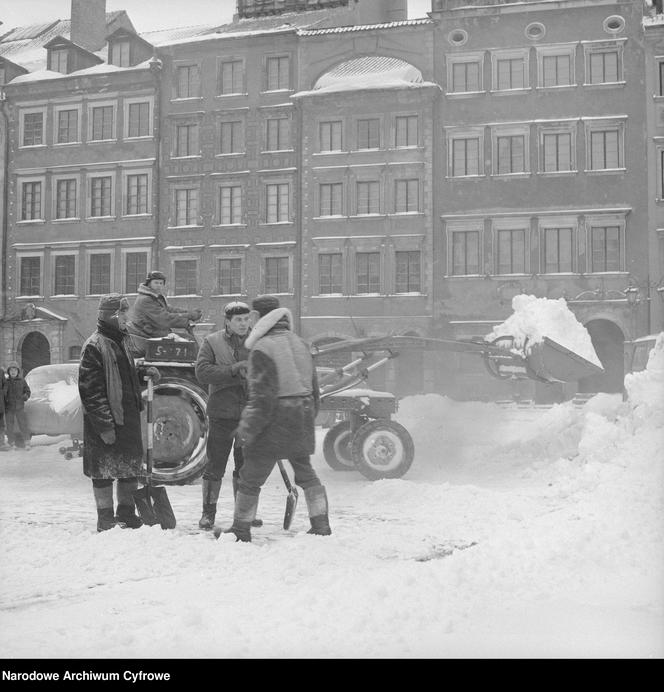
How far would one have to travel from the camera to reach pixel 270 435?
17.6ft

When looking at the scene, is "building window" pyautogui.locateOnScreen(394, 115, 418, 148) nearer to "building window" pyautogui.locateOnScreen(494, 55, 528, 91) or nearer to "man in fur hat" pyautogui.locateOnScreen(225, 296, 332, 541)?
"building window" pyautogui.locateOnScreen(494, 55, 528, 91)

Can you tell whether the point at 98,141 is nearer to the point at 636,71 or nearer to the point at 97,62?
the point at 97,62

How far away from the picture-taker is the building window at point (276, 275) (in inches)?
943

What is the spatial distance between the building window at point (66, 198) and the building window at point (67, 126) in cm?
81

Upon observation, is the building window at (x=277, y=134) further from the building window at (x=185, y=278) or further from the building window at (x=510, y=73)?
the building window at (x=510, y=73)

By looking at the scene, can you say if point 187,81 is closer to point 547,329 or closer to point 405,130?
point 405,130

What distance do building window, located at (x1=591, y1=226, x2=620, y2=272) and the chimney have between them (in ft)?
43.5

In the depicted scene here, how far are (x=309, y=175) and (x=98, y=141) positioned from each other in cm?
677

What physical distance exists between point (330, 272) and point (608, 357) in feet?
26.0

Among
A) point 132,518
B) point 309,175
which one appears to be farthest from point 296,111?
point 132,518

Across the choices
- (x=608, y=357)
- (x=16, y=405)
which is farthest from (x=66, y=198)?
(x=608, y=357)

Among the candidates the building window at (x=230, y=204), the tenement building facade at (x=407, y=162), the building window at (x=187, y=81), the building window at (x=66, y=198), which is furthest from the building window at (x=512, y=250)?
the building window at (x=66, y=198)

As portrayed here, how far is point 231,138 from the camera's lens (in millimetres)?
24859

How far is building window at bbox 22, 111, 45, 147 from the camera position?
1537cm
